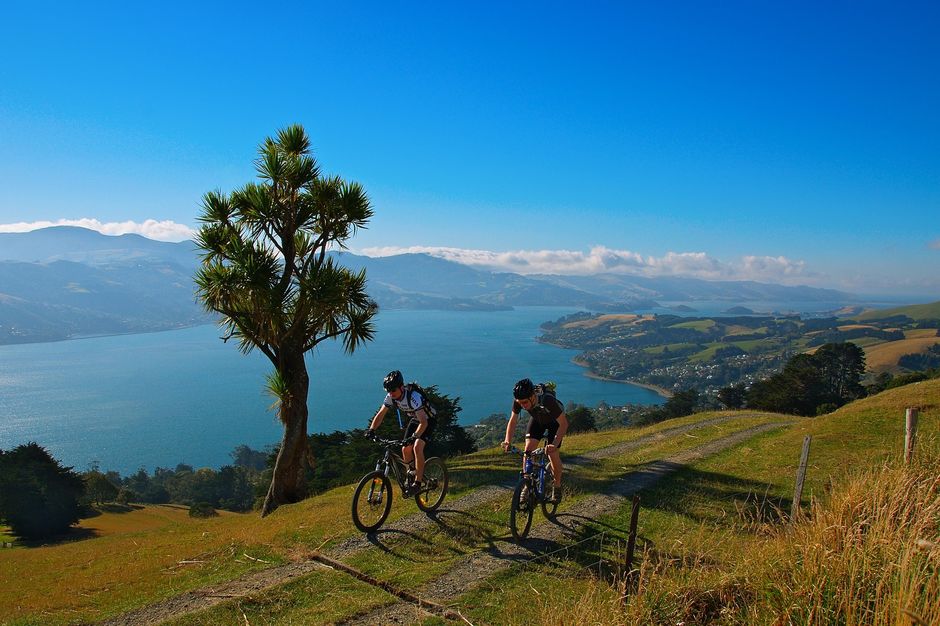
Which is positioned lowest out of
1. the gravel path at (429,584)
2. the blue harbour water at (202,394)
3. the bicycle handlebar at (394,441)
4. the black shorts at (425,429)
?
the blue harbour water at (202,394)

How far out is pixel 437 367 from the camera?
143250 mm

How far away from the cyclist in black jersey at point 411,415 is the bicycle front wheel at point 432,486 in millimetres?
306

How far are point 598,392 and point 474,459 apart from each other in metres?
111

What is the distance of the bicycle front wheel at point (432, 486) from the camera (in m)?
9.48

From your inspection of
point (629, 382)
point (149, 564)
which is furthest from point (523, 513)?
point (629, 382)

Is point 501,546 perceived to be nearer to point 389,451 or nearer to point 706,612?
point 389,451

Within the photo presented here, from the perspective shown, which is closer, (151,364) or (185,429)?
(185,429)

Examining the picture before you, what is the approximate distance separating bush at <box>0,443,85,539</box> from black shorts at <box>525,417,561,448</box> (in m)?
35.1

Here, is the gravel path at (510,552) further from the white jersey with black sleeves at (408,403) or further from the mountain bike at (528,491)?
the white jersey with black sleeves at (408,403)

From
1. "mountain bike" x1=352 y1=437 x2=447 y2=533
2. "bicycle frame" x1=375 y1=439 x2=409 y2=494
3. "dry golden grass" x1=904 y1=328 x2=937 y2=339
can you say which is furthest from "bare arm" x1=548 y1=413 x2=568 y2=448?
"dry golden grass" x1=904 y1=328 x2=937 y2=339

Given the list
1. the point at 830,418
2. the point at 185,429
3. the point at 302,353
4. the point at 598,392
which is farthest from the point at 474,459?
the point at 598,392

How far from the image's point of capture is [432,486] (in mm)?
9508

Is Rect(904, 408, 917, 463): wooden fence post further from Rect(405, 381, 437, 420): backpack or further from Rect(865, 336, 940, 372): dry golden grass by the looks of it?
Rect(865, 336, 940, 372): dry golden grass

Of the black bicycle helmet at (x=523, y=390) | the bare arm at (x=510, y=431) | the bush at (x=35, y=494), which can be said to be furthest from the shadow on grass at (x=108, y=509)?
the black bicycle helmet at (x=523, y=390)
